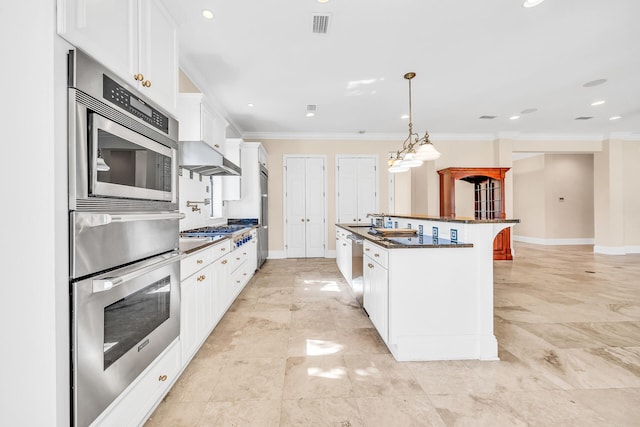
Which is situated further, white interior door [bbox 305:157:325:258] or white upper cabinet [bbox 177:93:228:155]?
white interior door [bbox 305:157:325:258]

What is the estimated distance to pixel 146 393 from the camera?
142 centimetres

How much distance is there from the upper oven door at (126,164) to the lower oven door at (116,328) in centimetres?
35

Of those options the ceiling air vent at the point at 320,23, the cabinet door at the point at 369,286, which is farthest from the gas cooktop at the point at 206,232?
the ceiling air vent at the point at 320,23

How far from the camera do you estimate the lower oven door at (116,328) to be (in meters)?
1.03

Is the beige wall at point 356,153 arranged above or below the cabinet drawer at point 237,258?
above

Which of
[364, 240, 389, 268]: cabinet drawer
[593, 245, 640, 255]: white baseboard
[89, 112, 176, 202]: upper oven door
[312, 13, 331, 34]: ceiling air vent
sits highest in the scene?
[312, 13, 331, 34]: ceiling air vent

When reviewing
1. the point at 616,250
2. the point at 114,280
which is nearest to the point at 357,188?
the point at 114,280

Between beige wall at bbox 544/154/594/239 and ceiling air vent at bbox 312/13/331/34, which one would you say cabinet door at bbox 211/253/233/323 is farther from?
beige wall at bbox 544/154/594/239

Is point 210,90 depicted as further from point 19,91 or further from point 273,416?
point 273,416

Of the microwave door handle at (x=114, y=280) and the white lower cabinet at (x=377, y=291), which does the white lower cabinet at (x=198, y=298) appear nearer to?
the microwave door handle at (x=114, y=280)

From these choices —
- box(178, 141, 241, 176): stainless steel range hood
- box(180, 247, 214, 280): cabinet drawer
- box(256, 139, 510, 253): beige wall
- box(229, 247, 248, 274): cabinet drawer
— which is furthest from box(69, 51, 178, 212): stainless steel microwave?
box(256, 139, 510, 253): beige wall

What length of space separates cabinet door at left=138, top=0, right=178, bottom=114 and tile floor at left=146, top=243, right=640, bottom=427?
1817 mm

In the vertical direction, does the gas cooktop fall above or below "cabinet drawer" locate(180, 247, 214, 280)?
above

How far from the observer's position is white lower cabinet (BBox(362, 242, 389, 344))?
7.30ft
